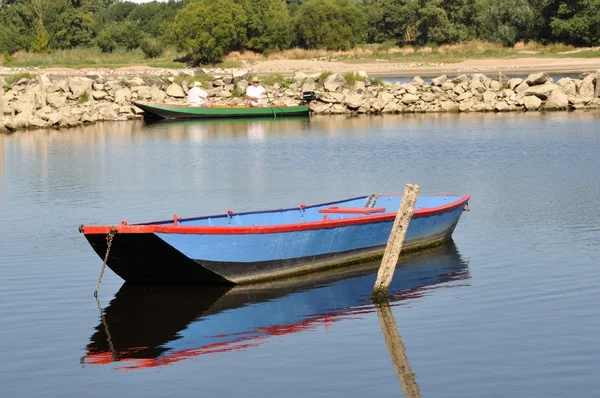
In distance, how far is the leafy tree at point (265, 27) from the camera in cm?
8825

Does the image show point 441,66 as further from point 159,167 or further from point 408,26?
point 159,167

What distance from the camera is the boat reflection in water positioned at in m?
13.9

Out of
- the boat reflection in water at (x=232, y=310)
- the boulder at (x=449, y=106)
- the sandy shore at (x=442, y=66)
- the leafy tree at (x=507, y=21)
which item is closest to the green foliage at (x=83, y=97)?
the boulder at (x=449, y=106)

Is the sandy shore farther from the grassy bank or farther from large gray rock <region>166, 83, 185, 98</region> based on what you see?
large gray rock <region>166, 83, 185, 98</region>

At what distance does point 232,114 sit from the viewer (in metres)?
50.4

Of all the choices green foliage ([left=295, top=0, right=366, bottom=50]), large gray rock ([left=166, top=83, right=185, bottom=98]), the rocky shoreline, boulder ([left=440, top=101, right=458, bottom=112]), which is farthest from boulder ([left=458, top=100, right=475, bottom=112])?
green foliage ([left=295, top=0, right=366, bottom=50])

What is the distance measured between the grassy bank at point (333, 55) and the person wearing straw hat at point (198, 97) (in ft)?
105

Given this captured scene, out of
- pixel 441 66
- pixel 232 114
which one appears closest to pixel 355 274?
pixel 232 114

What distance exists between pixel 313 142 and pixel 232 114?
1200 cm

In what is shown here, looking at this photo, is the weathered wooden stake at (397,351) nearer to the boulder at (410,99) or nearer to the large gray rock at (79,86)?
the boulder at (410,99)

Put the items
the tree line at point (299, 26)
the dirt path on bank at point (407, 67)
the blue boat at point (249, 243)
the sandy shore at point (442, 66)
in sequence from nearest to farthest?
1. the blue boat at point (249, 243)
2. the sandy shore at point (442, 66)
3. the dirt path on bank at point (407, 67)
4. the tree line at point (299, 26)

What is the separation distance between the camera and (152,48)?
90.7 metres

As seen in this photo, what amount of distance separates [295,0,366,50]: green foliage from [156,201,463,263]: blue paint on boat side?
7349cm

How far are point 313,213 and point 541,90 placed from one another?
3341 centimetres
